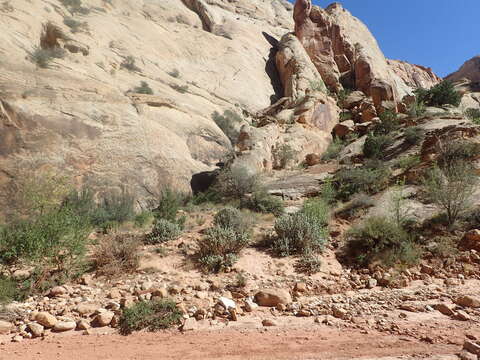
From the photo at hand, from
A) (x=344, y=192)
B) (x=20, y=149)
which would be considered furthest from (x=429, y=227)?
(x=20, y=149)

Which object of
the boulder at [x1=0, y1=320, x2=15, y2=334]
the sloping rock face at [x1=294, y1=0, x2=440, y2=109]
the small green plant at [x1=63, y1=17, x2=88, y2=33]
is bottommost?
the boulder at [x1=0, y1=320, x2=15, y2=334]

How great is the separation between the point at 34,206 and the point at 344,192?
8.63 meters

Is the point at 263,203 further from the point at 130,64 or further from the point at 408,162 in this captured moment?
the point at 130,64

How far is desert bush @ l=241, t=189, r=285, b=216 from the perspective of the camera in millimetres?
8586

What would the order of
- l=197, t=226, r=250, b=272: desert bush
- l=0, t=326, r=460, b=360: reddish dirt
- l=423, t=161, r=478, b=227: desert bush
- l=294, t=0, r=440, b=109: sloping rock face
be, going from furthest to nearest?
l=294, t=0, r=440, b=109: sloping rock face < l=423, t=161, r=478, b=227: desert bush < l=197, t=226, r=250, b=272: desert bush < l=0, t=326, r=460, b=360: reddish dirt

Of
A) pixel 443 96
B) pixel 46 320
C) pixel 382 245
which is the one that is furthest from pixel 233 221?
pixel 443 96

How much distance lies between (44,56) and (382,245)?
13.9 metres

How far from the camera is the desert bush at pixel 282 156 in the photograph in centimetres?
1330

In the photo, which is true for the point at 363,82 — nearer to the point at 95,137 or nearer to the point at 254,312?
the point at 95,137

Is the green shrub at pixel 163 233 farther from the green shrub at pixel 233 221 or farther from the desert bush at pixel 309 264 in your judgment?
the desert bush at pixel 309 264

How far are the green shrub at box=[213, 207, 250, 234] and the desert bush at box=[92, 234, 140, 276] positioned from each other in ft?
6.73

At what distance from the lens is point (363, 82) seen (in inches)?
943

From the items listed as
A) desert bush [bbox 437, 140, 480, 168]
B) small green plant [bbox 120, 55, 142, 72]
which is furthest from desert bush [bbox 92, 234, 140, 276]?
small green plant [bbox 120, 55, 142, 72]

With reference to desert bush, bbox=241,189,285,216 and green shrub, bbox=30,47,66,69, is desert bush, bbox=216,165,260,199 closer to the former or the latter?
desert bush, bbox=241,189,285,216
